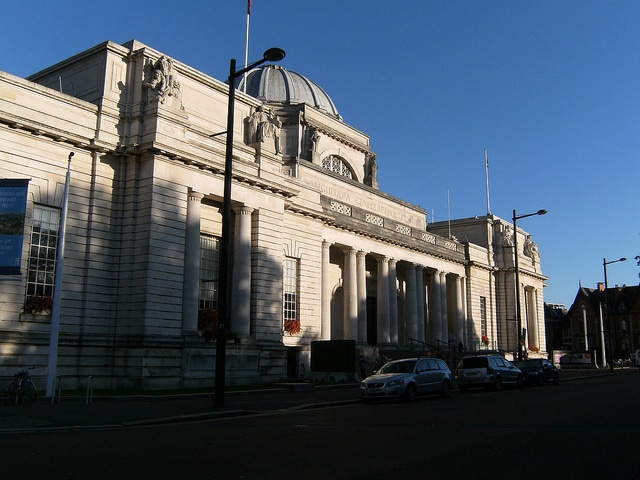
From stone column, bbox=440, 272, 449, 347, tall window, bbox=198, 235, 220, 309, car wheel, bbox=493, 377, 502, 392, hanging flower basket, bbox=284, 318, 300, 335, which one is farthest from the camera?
stone column, bbox=440, 272, 449, 347

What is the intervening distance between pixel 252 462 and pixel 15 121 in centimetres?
1965

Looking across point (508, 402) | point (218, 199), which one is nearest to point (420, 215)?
point (218, 199)

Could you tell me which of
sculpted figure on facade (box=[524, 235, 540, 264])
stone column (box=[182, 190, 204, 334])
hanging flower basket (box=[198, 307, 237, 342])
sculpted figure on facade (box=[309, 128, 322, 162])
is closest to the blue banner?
stone column (box=[182, 190, 204, 334])

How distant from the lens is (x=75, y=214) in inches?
1046

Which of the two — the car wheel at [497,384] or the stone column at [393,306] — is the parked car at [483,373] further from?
the stone column at [393,306]

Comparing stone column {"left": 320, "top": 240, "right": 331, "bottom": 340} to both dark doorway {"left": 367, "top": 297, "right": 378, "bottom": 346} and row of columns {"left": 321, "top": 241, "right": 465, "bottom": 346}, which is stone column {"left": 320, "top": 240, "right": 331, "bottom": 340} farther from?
dark doorway {"left": 367, "top": 297, "right": 378, "bottom": 346}

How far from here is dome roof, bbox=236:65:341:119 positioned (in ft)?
173

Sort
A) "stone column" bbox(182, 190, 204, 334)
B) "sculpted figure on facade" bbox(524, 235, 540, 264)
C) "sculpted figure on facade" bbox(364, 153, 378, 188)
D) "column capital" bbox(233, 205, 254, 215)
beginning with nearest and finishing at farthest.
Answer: "stone column" bbox(182, 190, 204, 334)
"column capital" bbox(233, 205, 254, 215)
"sculpted figure on facade" bbox(364, 153, 378, 188)
"sculpted figure on facade" bbox(524, 235, 540, 264)

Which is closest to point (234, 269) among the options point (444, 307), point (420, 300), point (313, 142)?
point (313, 142)

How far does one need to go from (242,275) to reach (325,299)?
10.2 m

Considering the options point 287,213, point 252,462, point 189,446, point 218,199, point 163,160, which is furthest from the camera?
point 287,213

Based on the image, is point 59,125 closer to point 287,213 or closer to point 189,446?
point 287,213

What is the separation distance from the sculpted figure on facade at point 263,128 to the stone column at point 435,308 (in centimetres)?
2320

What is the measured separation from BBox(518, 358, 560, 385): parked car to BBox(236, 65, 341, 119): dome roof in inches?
1076
